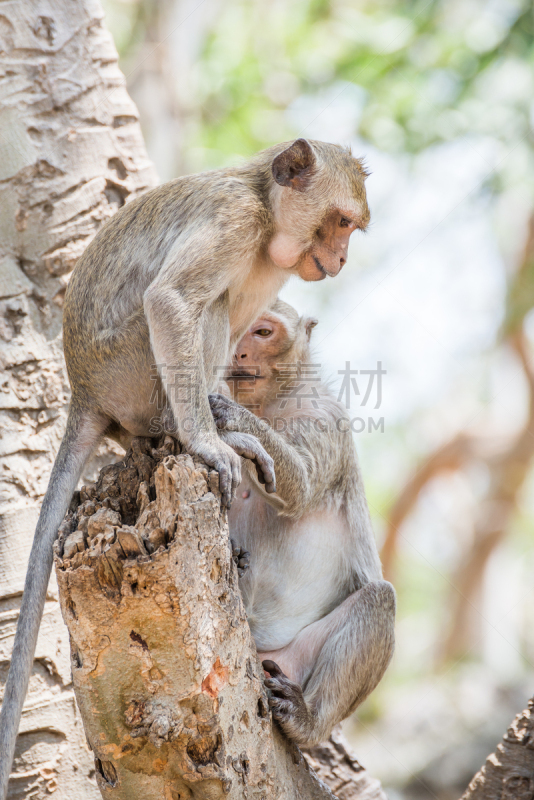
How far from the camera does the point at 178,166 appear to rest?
11.1 meters

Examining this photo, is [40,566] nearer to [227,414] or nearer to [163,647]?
[163,647]

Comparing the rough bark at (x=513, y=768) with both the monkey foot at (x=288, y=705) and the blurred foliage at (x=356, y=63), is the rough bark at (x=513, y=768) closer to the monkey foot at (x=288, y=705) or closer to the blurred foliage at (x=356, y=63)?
the monkey foot at (x=288, y=705)

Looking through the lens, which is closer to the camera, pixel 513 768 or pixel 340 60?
pixel 513 768

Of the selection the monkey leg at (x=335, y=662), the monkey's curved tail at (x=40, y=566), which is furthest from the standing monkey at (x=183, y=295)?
the monkey leg at (x=335, y=662)

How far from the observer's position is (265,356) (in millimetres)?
4359

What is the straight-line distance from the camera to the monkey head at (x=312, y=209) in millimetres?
3850

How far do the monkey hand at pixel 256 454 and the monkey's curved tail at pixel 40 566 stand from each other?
72cm

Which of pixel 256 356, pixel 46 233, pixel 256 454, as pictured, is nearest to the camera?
pixel 256 454

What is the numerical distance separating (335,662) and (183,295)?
200 cm

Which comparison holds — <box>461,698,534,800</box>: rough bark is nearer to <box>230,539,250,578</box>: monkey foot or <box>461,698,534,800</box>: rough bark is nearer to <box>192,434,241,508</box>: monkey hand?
<box>230,539,250,578</box>: monkey foot

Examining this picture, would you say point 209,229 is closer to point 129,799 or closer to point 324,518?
point 324,518

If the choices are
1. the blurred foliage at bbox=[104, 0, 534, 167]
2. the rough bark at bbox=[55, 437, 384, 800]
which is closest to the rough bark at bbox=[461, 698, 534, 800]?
the rough bark at bbox=[55, 437, 384, 800]

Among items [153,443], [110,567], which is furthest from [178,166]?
[110,567]

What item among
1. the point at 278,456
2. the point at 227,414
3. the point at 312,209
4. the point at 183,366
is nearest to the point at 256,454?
the point at 227,414
